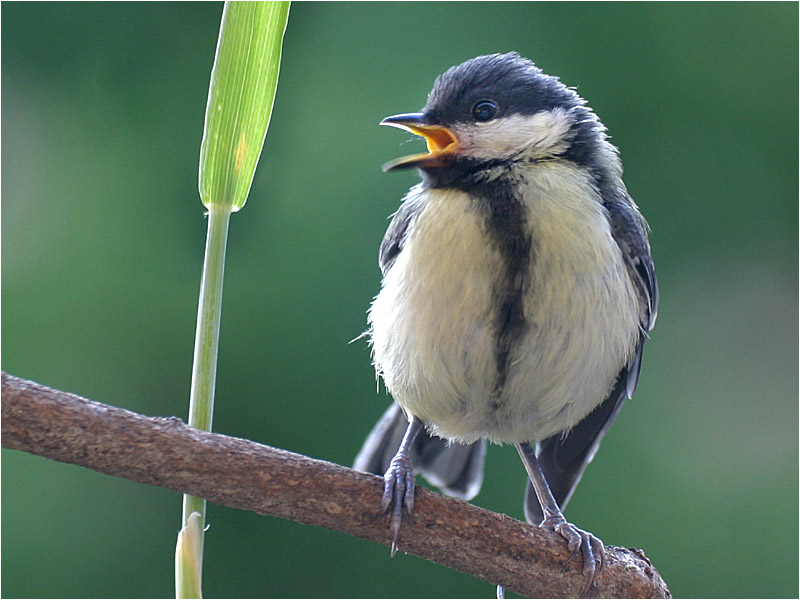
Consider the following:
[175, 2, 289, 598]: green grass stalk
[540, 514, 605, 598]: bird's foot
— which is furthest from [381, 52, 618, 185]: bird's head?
[540, 514, 605, 598]: bird's foot

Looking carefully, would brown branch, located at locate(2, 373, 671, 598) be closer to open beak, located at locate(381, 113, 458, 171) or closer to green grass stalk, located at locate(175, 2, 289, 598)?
green grass stalk, located at locate(175, 2, 289, 598)

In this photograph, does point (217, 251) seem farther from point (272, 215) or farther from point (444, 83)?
point (272, 215)

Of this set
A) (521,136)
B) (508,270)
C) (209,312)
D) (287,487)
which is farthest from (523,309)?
(209,312)

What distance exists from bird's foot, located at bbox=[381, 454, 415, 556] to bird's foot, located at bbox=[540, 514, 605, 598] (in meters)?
0.21

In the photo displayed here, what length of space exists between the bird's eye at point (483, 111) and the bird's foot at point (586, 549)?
52 centimetres

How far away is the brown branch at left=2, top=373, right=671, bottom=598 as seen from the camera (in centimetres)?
74

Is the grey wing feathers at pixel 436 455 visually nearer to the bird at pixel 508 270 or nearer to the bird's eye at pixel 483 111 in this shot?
the bird at pixel 508 270

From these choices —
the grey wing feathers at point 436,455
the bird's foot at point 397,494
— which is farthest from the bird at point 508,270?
the grey wing feathers at point 436,455

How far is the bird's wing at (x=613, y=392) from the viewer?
1.07m

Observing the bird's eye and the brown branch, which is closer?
the brown branch

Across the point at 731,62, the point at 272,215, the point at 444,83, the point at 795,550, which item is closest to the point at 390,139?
the point at 272,215

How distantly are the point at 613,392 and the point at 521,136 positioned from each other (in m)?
0.41

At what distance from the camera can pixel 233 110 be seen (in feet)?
2.16

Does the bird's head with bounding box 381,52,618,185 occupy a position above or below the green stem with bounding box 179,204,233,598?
above
